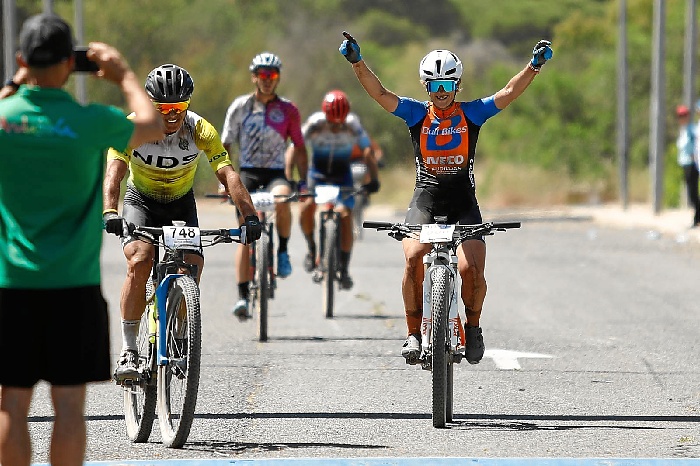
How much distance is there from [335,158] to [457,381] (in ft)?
18.2

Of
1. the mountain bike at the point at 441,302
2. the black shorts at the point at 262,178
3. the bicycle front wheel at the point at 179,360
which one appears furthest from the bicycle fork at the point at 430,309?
the black shorts at the point at 262,178

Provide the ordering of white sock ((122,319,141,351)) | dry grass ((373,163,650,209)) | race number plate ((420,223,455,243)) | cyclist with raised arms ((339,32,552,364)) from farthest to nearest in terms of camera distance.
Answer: dry grass ((373,163,650,209))
cyclist with raised arms ((339,32,552,364))
race number plate ((420,223,455,243))
white sock ((122,319,141,351))

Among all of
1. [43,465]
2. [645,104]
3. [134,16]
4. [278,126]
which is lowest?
[43,465]

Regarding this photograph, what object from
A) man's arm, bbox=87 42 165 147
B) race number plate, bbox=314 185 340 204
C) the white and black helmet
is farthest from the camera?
race number plate, bbox=314 185 340 204

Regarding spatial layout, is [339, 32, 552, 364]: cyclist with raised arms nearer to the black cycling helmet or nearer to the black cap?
the black cycling helmet

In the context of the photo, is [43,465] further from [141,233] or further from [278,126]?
[278,126]

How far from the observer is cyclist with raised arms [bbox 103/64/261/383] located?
865 cm

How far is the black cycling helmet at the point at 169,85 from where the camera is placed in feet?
29.1

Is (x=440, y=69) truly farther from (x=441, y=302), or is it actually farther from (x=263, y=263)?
(x=263, y=263)

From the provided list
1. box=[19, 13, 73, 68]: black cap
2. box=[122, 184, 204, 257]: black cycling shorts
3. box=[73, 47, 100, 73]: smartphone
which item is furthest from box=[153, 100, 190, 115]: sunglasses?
box=[19, 13, 73, 68]: black cap

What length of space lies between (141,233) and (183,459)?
52.9 inches

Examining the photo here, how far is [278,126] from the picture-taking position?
45.8 ft

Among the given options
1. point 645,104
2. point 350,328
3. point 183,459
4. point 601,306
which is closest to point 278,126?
point 350,328

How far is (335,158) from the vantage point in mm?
15953
